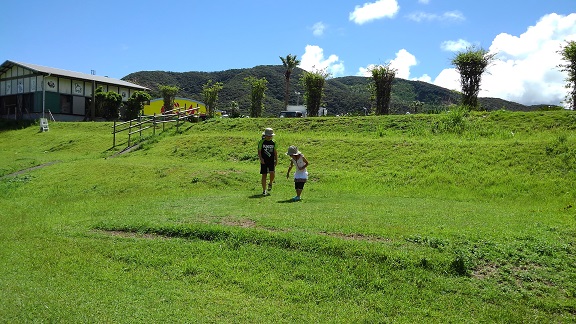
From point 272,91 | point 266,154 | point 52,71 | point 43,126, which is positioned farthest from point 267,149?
point 272,91

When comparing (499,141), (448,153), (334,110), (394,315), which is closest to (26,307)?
(394,315)

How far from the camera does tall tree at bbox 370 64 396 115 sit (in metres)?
27.6

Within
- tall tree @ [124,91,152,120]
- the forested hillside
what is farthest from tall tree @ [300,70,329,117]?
the forested hillside

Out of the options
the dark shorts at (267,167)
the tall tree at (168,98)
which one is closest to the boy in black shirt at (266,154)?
the dark shorts at (267,167)

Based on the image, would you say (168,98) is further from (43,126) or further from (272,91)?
(272,91)

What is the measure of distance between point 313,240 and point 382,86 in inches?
896

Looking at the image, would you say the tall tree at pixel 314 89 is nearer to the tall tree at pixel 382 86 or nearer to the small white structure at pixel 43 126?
the tall tree at pixel 382 86

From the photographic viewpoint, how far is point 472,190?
12.4 meters

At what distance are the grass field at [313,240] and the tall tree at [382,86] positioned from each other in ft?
38.7

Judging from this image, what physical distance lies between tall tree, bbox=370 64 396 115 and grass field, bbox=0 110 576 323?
38.7 ft

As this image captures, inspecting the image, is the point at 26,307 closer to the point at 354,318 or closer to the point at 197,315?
the point at 197,315

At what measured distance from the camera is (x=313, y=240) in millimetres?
6809

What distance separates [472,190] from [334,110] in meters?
90.3

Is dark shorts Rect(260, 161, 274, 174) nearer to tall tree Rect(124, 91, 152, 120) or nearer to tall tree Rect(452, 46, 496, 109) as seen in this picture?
tall tree Rect(452, 46, 496, 109)
